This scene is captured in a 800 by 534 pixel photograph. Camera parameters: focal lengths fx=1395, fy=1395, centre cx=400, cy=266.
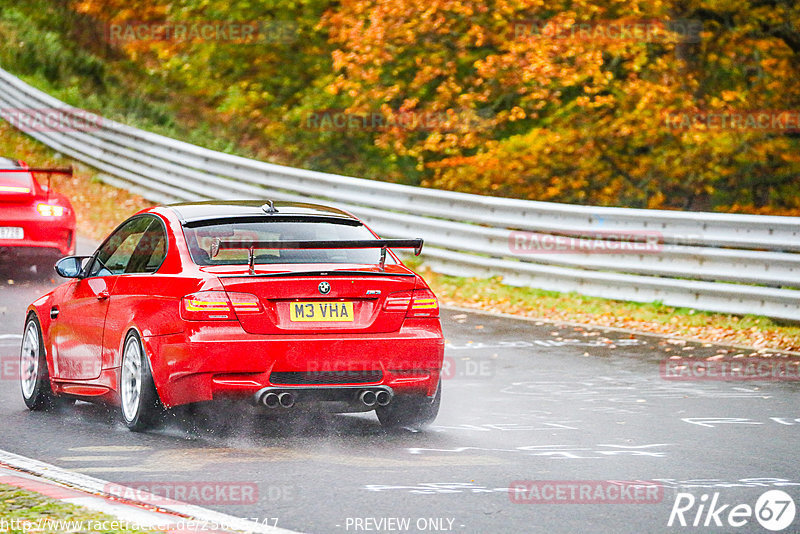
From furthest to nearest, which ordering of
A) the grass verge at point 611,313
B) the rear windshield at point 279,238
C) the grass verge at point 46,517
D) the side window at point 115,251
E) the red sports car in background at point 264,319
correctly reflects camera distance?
the grass verge at point 611,313
the side window at point 115,251
the rear windshield at point 279,238
the red sports car in background at point 264,319
the grass verge at point 46,517

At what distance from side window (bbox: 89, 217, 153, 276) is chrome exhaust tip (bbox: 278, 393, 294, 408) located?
1.72 m

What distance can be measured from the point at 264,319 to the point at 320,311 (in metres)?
0.34

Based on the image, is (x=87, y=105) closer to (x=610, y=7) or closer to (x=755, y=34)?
(x=610, y=7)

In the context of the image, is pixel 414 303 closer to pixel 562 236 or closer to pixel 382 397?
pixel 382 397

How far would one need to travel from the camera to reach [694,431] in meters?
8.98

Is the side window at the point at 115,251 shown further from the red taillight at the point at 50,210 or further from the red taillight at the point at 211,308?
the red taillight at the point at 50,210

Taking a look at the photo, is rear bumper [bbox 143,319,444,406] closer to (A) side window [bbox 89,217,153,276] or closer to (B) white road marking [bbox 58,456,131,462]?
(B) white road marking [bbox 58,456,131,462]

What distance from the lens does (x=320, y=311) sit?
8281 mm

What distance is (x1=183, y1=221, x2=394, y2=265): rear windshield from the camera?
8.54 meters

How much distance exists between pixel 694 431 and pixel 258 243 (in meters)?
3.06

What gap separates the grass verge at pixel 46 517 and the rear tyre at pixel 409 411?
296cm

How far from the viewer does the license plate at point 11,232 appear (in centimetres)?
1598

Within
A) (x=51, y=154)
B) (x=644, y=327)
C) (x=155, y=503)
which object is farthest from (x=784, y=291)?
(x=51, y=154)

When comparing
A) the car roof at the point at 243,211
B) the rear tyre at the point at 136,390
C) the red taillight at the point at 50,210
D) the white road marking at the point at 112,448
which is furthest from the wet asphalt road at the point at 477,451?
the red taillight at the point at 50,210
